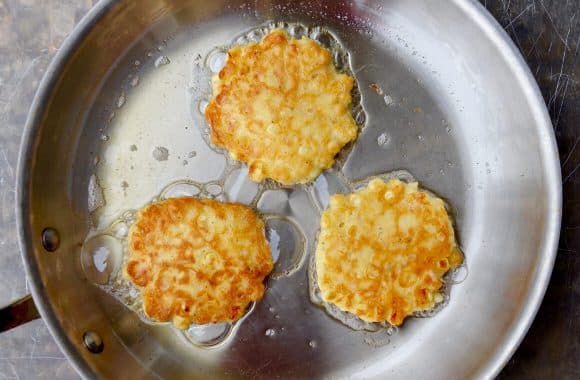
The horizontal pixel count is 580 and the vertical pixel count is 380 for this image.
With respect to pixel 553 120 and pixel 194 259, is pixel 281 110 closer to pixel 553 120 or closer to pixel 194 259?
pixel 194 259

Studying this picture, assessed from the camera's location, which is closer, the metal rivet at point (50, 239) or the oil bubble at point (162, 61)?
the metal rivet at point (50, 239)

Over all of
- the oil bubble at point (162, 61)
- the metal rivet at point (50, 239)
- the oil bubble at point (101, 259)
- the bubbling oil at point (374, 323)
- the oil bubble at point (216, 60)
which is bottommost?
the bubbling oil at point (374, 323)

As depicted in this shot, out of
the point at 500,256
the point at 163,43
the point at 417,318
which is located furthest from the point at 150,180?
the point at 500,256

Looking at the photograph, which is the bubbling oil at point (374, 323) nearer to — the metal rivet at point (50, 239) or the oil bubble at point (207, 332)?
the oil bubble at point (207, 332)

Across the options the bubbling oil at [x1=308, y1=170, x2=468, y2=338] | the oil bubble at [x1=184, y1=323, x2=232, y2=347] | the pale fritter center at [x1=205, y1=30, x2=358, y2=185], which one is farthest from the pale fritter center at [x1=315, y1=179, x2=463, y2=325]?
the oil bubble at [x1=184, y1=323, x2=232, y2=347]

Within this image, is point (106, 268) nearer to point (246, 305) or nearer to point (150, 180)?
point (150, 180)

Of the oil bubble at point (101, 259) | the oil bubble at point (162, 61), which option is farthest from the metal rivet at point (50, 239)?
the oil bubble at point (162, 61)
